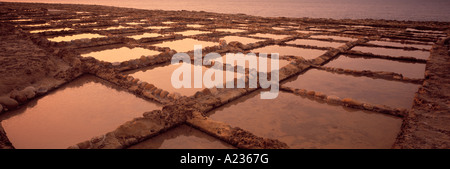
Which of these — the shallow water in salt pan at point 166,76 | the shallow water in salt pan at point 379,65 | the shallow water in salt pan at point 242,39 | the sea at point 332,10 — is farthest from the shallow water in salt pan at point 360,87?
the sea at point 332,10

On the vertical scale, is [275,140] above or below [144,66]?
below

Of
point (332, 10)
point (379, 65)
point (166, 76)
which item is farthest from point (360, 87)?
point (332, 10)

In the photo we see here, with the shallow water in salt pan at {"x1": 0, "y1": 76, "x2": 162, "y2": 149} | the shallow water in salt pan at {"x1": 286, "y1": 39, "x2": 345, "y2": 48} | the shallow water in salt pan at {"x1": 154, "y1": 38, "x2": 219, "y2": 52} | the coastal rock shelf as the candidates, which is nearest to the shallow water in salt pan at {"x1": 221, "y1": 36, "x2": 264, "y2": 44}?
the shallow water in salt pan at {"x1": 154, "y1": 38, "x2": 219, "y2": 52}

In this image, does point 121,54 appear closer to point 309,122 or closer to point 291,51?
point 291,51

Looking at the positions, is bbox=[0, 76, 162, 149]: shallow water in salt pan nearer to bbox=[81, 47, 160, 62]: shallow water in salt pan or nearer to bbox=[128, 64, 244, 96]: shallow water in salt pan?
bbox=[128, 64, 244, 96]: shallow water in salt pan
